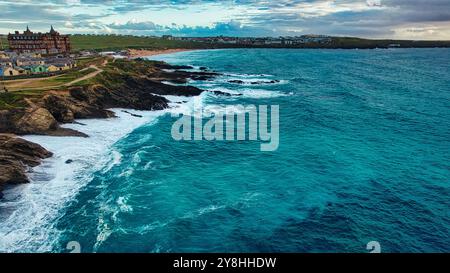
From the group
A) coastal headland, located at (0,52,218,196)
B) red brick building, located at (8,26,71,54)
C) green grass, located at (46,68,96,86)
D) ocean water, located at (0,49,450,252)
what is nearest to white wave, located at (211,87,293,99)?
coastal headland, located at (0,52,218,196)

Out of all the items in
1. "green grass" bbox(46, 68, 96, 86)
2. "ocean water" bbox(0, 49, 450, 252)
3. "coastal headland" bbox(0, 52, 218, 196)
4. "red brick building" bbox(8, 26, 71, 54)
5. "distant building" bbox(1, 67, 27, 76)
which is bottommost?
"ocean water" bbox(0, 49, 450, 252)

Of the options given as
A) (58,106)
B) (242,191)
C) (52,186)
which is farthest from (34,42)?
(242,191)

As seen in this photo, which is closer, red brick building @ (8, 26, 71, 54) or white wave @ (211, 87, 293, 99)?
white wave @ (211, 87, 293, 99)

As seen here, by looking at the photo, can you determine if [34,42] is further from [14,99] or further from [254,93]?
[14,99]
